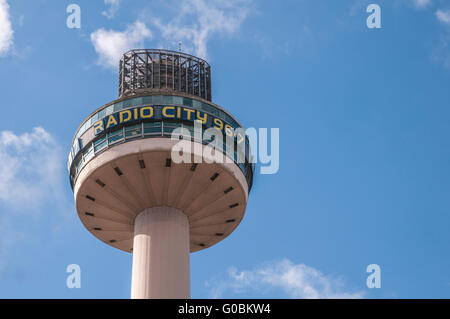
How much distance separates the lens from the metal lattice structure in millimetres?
52906

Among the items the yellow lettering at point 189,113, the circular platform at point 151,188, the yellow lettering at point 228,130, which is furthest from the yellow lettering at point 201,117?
the circular platform at point 151,188

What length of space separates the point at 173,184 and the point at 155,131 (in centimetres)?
428

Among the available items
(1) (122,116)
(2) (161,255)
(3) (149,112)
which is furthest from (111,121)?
(2) (161,255)

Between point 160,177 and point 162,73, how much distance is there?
12981mm

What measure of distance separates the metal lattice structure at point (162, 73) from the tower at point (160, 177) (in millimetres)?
2619

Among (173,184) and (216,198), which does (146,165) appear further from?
(216,198)

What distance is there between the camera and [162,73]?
53.8 meters

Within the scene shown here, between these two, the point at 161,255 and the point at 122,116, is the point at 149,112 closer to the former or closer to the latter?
the point at 122,116

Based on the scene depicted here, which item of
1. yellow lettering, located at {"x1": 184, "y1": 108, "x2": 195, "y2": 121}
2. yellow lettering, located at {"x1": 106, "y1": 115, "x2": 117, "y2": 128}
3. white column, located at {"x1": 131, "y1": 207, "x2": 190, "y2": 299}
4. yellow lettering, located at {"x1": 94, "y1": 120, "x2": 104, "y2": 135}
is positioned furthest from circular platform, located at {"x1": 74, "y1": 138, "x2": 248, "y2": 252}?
yellow lettering, located at {"x1": 184, "y1": 108, "x2": 195, "y2": 121}

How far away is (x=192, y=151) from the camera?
44.8 m
